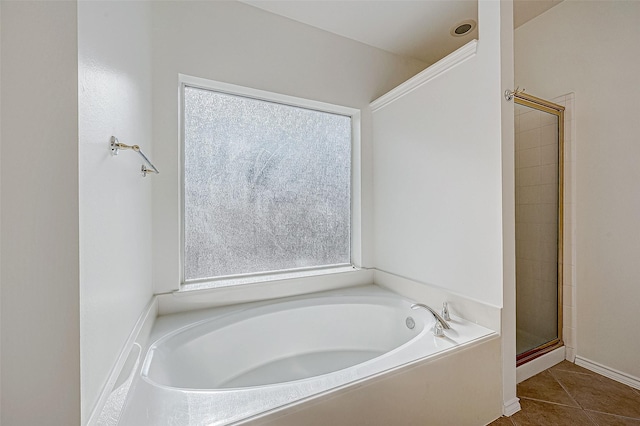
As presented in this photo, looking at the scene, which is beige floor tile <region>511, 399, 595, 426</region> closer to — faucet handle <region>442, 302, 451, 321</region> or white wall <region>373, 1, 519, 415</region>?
white wall <region>373, 1, 519, 415</region>

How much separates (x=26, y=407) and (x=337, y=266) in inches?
73.0

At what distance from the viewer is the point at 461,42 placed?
2.22 metres

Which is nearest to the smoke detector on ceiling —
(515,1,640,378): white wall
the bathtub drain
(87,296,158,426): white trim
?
(515,1,640,378): white wall

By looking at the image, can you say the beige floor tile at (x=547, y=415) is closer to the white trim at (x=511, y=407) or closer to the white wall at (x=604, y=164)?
the white trim at (x=511, y=407)

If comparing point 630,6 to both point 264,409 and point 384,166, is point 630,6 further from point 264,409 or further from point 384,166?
point 264,409

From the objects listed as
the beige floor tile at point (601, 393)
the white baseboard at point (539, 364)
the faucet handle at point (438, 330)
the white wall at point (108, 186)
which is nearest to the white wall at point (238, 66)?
the white wall at point (108, 186)

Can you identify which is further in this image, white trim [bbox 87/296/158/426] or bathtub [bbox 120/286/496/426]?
bathtub [bbox 120/286/496/426]

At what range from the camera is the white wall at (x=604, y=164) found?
65.0 inches

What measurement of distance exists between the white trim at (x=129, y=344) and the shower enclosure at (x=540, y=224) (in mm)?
2377

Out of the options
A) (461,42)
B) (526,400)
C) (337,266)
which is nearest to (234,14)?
(461,42)

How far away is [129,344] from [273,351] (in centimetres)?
85

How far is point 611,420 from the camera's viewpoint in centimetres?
136

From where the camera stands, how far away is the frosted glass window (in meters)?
1.79

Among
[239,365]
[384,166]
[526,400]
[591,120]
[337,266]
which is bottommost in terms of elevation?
[526,400]
